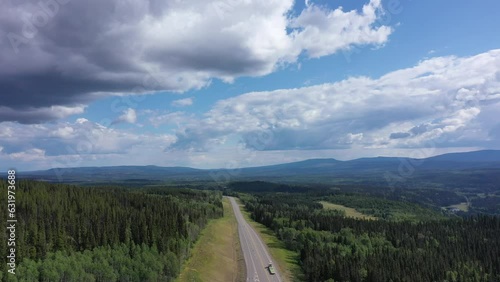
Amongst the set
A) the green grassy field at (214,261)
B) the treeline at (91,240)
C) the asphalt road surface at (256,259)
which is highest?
the treeline at (91,240)

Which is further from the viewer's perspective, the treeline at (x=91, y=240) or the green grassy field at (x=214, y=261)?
the green grassy field at (x=214, y=261)

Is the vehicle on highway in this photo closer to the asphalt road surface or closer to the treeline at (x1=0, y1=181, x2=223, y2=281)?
the asphalt road surface

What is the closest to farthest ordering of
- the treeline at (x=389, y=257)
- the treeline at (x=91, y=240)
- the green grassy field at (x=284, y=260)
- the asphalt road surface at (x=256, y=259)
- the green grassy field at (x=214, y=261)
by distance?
the treeline at (x=91, y=240) → the green grassy field at (x=214, y=261) → the asphalt road surface at (x=256, y=259) → the treeline at (x=389, y=257) → the green grassy field at (x=284, y=260)

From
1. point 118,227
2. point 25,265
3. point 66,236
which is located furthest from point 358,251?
point 25,265

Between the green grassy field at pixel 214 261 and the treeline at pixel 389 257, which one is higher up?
the green grassy field at pixel 214 261

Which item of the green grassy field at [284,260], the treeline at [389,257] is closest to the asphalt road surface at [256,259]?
the green grassy field at [284,260]

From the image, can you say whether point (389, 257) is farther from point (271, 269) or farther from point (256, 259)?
point (256, 259)

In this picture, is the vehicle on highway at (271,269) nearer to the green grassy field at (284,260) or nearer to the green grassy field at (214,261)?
the green grassy field at (284,260)

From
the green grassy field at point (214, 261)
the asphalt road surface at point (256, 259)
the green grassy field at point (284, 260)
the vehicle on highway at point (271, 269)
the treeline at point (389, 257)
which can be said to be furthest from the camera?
the green grassy field at point (284, 260)
